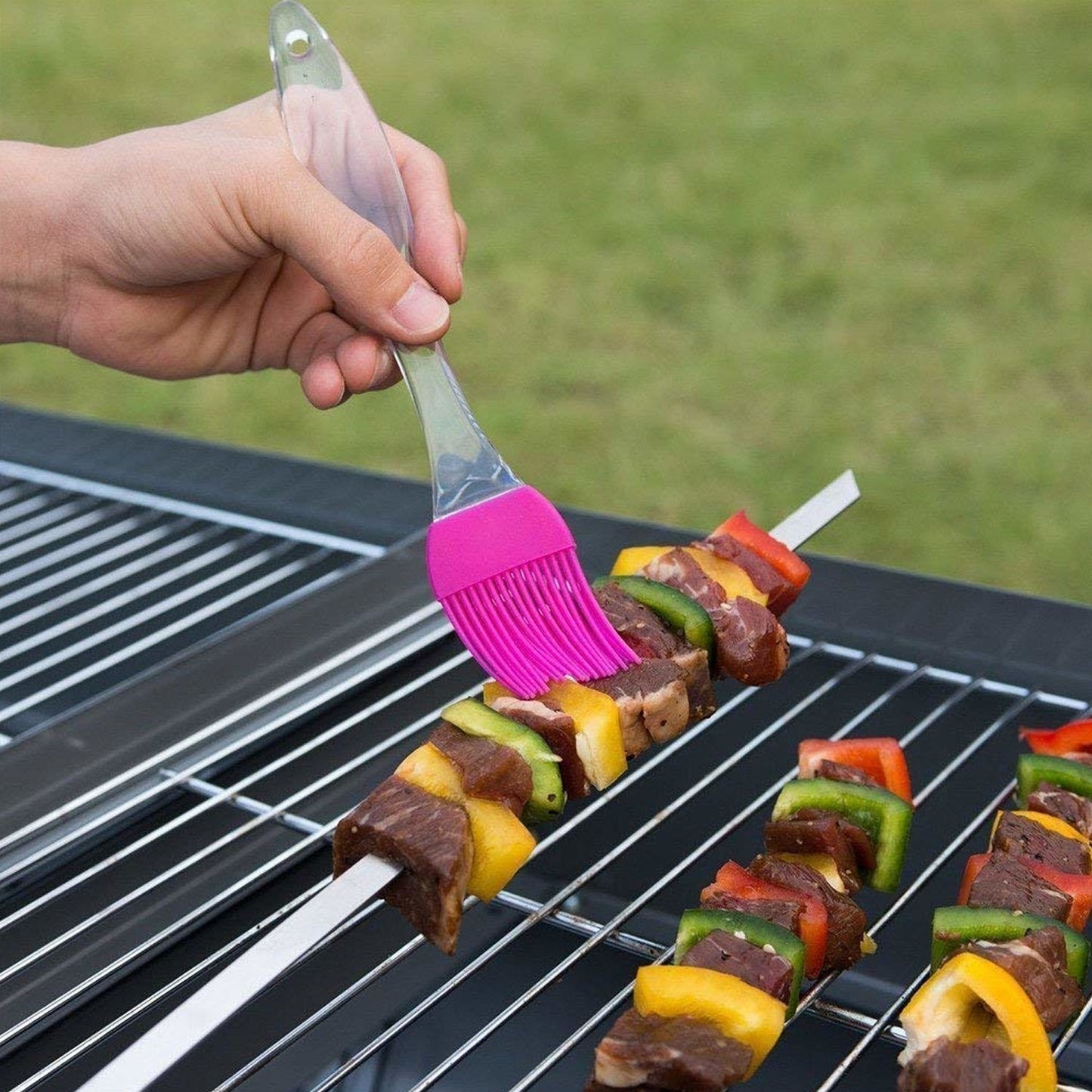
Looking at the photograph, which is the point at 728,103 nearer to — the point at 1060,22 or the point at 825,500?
the point at 1060,22

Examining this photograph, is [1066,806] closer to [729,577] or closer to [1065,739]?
[1065,739]

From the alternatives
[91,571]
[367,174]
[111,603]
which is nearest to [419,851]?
[367,174]

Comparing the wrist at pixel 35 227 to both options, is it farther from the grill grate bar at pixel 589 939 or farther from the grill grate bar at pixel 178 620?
the grill grate bar at pixel 589 939

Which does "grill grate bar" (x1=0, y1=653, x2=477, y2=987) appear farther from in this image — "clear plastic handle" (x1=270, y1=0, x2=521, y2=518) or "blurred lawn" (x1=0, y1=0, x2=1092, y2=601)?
"blurred lawn" (x1=0, y1=0, x2=1092, y2=601)

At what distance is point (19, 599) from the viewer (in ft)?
7.64

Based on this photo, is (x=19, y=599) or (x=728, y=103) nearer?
(x=19, y=599)

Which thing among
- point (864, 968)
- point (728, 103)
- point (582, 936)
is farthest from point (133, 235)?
point (728, 103)

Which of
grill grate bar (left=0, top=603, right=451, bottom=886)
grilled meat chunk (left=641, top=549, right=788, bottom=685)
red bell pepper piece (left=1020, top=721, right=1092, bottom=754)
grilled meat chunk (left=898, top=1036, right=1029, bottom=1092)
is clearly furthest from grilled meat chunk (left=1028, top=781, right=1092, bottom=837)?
grill grate bar (left=0, top=603, right=451, bottom=886)

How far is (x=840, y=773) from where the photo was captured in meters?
1.71

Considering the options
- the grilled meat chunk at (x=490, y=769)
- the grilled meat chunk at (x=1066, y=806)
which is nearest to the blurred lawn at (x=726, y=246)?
the grilled meat chunk at (x=1066, y=806)

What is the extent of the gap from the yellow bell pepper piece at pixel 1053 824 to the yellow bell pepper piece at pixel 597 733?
0.40 metres

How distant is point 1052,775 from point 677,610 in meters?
0.45

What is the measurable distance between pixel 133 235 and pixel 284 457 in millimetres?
633

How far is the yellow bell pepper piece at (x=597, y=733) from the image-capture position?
5.27ft
